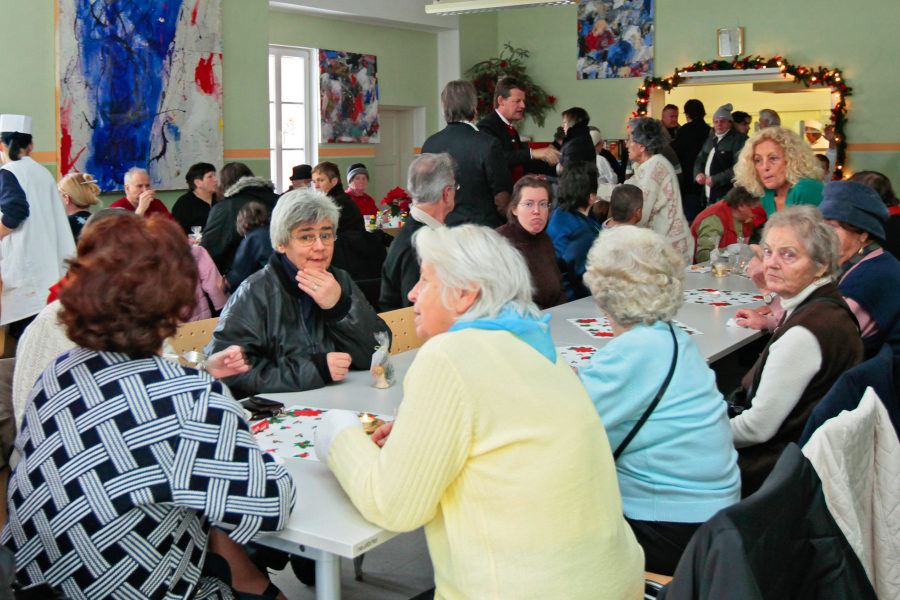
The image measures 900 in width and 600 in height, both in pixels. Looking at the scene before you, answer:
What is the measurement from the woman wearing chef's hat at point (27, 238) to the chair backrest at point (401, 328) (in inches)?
112

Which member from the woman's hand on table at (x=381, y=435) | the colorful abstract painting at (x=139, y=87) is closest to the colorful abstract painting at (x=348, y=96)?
the colorful abstract painting at (x=139, y=87)

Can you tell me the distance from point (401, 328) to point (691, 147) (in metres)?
8.06

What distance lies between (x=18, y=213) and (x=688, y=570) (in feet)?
16.9

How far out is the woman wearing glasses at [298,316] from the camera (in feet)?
9.86

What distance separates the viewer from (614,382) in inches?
87.5

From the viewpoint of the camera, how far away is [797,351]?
9.02 ft

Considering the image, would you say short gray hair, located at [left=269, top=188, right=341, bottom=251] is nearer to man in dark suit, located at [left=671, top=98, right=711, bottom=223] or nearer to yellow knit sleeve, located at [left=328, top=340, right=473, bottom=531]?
yellow knit sleeve, located at [left=328, top=340, right=473, bottom=531]

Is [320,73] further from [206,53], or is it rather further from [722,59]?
[722,59]

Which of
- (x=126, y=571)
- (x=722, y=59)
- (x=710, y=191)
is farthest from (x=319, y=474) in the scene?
(x=722, y=59)

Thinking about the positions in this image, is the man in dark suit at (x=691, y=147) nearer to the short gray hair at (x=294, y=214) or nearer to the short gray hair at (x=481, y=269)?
the short gray hair at (x=294, y=214)

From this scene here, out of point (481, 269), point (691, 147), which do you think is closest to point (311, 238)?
point (481, 269)

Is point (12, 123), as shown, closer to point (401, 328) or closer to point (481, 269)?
point (401, 328)

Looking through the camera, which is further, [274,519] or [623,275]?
[623,275]

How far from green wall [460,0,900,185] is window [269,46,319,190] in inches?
106
